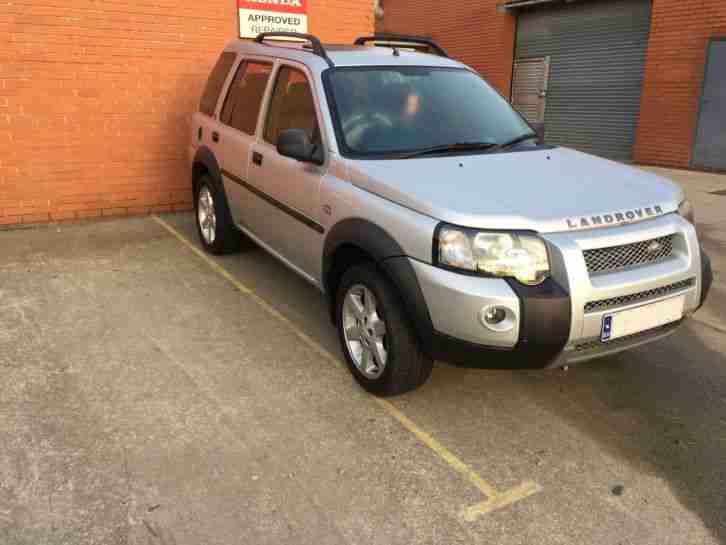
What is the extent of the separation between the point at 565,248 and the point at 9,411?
2951 mm

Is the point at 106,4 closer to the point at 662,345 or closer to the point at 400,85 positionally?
the point at 400,85

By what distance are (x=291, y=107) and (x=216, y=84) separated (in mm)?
1724

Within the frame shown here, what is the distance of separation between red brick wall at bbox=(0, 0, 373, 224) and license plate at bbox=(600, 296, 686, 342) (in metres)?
6.35

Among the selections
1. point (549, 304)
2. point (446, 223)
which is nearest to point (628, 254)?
point (549, 304)

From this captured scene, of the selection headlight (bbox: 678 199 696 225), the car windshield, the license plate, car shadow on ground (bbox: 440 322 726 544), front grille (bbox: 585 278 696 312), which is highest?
the car windshield

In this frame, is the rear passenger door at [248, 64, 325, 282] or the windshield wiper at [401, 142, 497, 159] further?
the rear passenger door at [248, 64, 325, 282]

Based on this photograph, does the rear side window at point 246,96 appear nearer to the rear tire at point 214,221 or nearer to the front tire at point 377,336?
the rear tire at point 214,221

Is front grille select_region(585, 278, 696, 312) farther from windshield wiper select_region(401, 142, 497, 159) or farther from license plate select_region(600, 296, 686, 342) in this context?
windshield wiper select_region(401, 142, 497, 159)

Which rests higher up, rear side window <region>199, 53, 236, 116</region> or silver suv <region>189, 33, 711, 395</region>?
rear side window <region>199, 53, 236, 116</region>

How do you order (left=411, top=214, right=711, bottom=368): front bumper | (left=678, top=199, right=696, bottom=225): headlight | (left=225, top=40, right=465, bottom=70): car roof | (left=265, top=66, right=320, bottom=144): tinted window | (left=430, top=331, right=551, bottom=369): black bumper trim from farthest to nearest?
(left=225, top=40, right=465, bottom=70): car roof
(left=265, top=66, right=320, bottom=144): tinted window
(left=678, top=199, right=696, bottom=225): headlight
(left=430, top=331, right=551, bottom=369): black bumper trim
(left=411, top=214, right=711, bottom=368): front bumper

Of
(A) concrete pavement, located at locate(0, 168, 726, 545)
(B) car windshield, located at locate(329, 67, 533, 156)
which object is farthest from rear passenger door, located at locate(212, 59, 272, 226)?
(B) car windshield, located at locate(329, 67, 533, 156)

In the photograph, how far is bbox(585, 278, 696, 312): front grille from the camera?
2.92 metres

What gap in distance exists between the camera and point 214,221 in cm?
592

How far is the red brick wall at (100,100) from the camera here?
6953 mm
